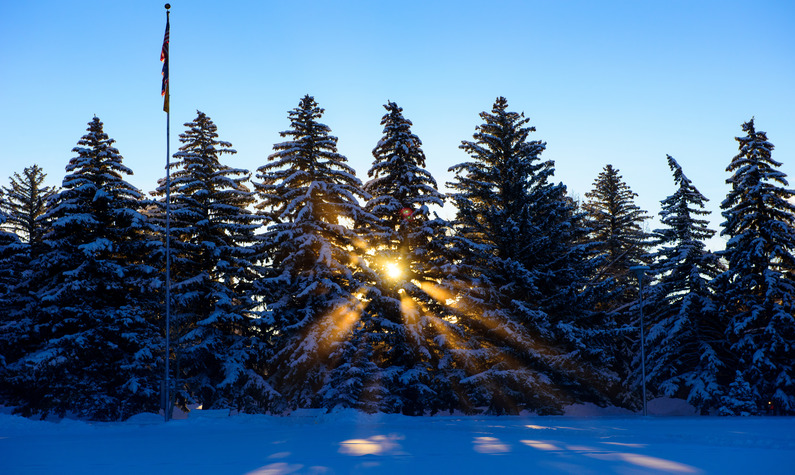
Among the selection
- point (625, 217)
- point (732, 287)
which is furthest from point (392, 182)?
point (625, 217)

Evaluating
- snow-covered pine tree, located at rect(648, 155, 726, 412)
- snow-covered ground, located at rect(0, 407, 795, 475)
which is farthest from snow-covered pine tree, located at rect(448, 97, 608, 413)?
snow-covered ground, located at rect(0, 407, 795, 475)

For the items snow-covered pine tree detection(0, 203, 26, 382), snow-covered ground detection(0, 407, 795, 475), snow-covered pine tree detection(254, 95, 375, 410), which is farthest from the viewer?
snow-covered pine tree detection(0, 203, 26, 382)

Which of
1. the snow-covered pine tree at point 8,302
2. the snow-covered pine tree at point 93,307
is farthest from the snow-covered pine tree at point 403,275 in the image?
the snow-covered pine tree at point 8,302

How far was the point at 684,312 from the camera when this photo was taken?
85.3ft

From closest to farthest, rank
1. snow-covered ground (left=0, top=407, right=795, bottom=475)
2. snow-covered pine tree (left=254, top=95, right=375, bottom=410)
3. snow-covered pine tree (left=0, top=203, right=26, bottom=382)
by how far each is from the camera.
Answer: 1. snow-covered ground (left=0, top=407, right=795, bottom=475)
2. snow-covered pine tree (left=254, top=95, right=375, bottom=410)
3. snow-covered pine tree (left=0, top=203, right=26, bottom=382)

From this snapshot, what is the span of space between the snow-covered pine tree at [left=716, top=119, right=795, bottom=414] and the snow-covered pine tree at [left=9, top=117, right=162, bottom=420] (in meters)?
24.6

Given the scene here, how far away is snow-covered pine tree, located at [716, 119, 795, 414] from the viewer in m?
23.9

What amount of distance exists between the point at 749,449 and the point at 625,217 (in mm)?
31903

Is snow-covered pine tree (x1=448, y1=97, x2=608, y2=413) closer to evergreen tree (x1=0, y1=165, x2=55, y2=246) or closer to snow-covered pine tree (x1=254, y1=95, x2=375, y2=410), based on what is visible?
snow-covered pine tree (x1=254, y1=95, x2=375, y2=410)

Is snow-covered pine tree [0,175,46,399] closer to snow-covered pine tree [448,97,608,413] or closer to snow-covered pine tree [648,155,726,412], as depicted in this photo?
snow-covered pine tree [448,97,608,413]

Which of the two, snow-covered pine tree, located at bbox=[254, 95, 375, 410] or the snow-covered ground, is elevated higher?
snow-covered pine tree, located at bbox=[254, 95, 375, 410]

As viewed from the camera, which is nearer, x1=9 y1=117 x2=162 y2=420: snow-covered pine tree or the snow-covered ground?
the snow-covered ground

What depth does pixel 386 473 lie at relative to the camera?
27.4 feet

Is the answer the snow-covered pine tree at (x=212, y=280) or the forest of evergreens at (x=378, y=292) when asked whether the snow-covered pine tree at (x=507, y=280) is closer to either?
the forest of evergreens at (x=378, y=292)
